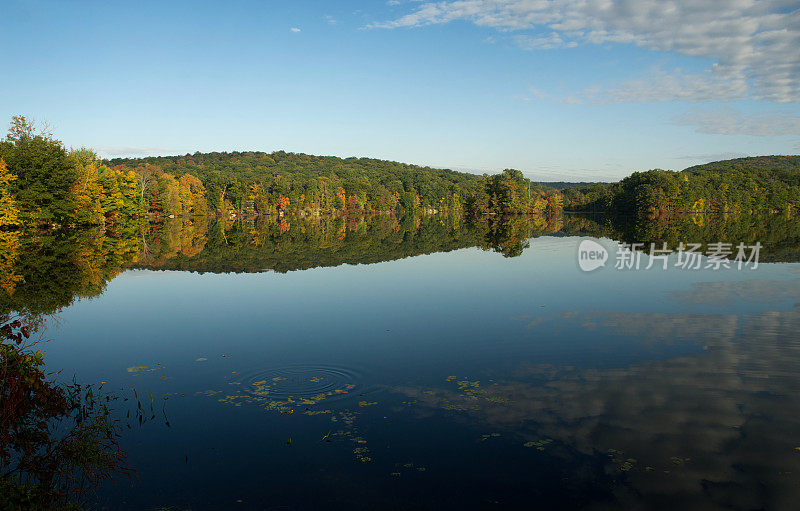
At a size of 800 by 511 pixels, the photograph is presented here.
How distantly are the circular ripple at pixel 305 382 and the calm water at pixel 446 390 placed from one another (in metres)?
0.07

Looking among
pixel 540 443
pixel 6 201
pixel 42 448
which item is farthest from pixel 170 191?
pixel 540 443

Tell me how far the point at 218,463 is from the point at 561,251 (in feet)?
145

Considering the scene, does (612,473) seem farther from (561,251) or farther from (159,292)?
(561,251)

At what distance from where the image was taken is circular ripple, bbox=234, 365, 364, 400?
12883 millimetres

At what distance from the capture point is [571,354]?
16125mm

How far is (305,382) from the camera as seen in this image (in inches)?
536

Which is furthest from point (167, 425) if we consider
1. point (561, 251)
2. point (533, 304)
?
point (561, 251)

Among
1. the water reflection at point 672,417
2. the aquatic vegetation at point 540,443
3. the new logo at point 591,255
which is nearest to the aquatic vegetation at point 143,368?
the water reflection at point 672,417

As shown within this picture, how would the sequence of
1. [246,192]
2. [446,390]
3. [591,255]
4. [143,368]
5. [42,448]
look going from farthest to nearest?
[246,192] → [591,255] → [143,368] → [446,390] → [42,448]

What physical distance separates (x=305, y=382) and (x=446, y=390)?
12.6 feet

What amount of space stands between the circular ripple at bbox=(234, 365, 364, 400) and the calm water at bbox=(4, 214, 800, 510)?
2.9 inches

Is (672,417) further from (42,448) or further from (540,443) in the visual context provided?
(42,448)

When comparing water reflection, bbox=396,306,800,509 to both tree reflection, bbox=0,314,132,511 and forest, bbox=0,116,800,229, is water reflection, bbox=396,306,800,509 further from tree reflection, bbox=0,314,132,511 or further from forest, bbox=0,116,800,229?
→ forest, bbox=0,116,800,229

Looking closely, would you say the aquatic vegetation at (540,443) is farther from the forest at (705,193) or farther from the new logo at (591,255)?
the forest at (705,193)
